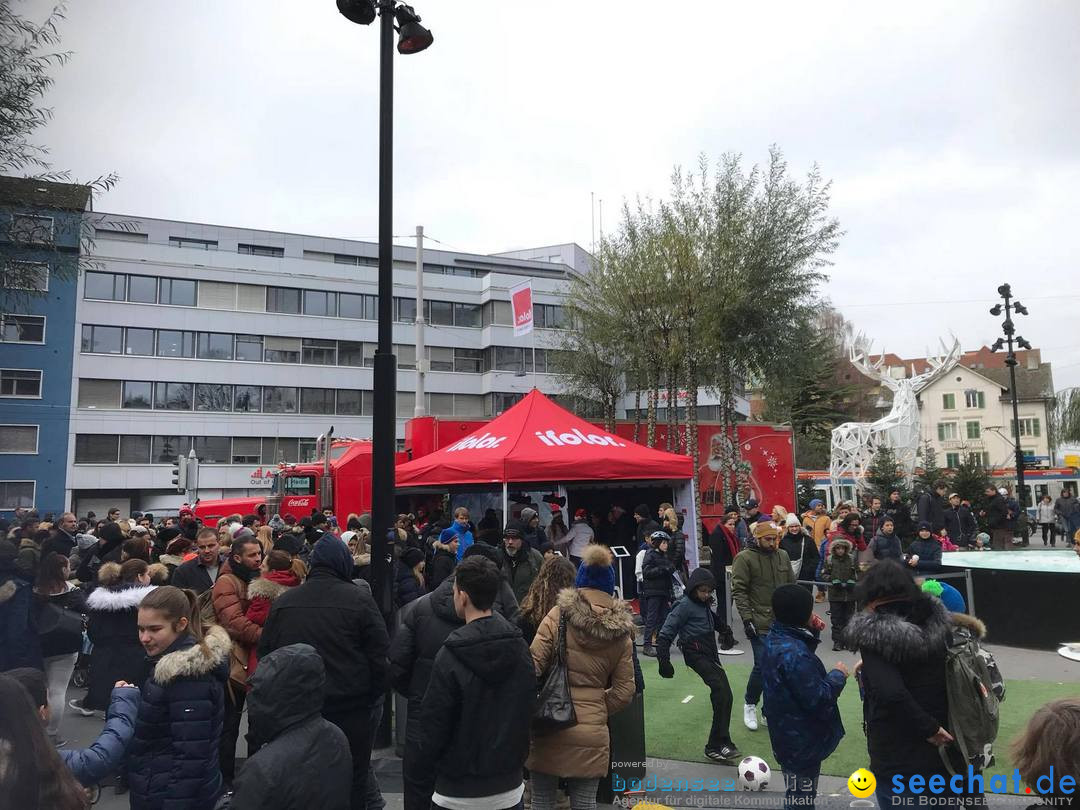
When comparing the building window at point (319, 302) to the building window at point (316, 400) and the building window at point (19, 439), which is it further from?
the building window at point (19, 439)

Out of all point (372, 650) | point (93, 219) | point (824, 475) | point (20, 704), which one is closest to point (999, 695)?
point (372, 650)

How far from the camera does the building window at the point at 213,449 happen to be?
39.9m

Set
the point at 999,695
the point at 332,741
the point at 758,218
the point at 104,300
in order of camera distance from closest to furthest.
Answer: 1. the point at 332,741
2. the point at 999,695
3. the point at 758,218
4. the point at 104,300

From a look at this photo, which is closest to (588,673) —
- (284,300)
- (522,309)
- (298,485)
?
(298,485)

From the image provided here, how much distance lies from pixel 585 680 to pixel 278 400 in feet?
135

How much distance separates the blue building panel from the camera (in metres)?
5.68

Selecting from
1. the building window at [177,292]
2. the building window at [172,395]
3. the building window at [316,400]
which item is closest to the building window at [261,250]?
the building window at [177,292]

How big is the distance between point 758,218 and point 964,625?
20193 mm

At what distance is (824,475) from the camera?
40.9 metres

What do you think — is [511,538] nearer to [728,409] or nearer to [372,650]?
[372,650]

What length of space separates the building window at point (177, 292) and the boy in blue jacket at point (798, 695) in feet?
139

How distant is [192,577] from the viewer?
6.80 metres

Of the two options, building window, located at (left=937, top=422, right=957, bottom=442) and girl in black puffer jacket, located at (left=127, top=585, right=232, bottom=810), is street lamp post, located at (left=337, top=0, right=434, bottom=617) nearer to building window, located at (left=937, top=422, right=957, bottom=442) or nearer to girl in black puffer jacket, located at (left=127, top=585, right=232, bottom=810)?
girl in black puffer jacket, located at (left=127, top=585, right=232, bottom=810)

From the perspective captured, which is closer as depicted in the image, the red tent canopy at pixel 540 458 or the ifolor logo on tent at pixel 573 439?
the red tent canopy at pixel 540 458
